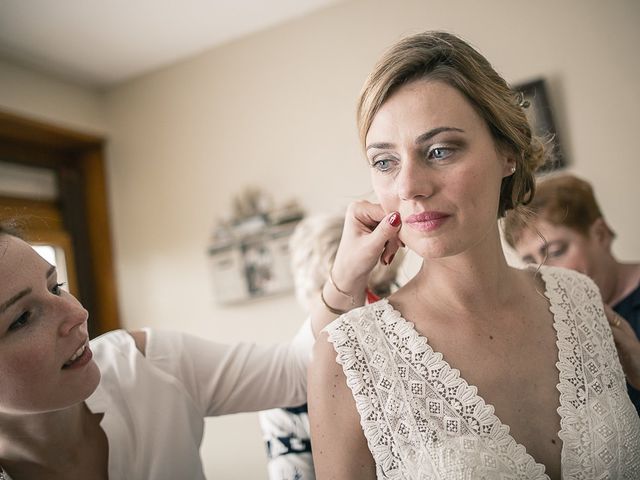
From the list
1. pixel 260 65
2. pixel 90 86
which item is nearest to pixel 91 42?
pixel 90 86

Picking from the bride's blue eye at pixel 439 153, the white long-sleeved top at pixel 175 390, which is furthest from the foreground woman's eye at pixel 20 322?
the bride's blue eye at pixel 439 153

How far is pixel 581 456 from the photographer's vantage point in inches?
36.7

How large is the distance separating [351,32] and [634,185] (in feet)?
5.25

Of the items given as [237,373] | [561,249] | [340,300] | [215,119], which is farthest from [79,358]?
[215,119]

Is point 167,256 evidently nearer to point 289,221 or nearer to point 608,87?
point 289,221

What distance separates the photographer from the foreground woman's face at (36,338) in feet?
2.84

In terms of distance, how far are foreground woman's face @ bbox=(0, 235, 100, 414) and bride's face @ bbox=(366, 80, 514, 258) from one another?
644mm

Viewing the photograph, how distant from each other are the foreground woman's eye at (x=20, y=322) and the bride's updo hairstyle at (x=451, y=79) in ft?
2.32

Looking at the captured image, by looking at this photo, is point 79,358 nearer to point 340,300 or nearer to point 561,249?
point 340,300

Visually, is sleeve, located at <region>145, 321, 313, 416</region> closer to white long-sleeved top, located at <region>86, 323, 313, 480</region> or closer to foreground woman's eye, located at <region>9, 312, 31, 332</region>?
white long-sleeved top, located at <region>86, 323, 313, 480</region>

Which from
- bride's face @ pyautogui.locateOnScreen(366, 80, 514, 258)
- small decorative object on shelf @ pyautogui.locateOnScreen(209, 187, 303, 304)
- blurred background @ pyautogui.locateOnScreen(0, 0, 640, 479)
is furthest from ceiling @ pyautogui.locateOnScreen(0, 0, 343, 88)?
bride's face @ pyautogui.locateOnScreen(366, 80, 514, 258)

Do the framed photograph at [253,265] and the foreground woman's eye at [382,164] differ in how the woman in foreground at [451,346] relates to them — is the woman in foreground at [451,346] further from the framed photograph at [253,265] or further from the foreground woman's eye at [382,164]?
the framed photograph at [253,265]

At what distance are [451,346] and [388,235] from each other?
0.25m

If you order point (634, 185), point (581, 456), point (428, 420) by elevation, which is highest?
point (634, 185)
